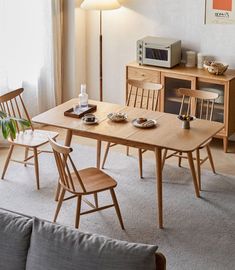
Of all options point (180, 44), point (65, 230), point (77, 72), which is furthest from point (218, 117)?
point (65, 230)

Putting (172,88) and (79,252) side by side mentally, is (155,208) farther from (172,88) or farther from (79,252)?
(79,252)

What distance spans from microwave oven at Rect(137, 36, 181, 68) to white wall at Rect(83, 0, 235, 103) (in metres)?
0.19

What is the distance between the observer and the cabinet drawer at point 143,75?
7.03 metres

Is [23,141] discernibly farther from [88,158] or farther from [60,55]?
[60,55]

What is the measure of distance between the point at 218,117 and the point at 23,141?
81.0 inches

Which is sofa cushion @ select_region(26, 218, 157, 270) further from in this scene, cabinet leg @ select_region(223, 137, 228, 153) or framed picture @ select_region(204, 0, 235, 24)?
framed picture @ select_region(204, 0, 235, 24)

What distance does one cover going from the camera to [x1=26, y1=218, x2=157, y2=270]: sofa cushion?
3221 millimetres

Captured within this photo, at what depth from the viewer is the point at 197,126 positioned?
5.56 m

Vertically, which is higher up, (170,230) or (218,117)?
(218,117)

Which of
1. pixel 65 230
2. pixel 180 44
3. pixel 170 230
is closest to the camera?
pixel 65 230

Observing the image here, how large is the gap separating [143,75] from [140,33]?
0.60 m

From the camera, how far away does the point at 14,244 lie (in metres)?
3.51

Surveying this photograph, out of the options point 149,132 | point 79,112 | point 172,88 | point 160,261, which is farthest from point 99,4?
point 160,261

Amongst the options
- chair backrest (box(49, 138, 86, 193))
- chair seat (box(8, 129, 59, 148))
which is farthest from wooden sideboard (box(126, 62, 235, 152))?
chair backrest (box(49, 138, 86, 193))
